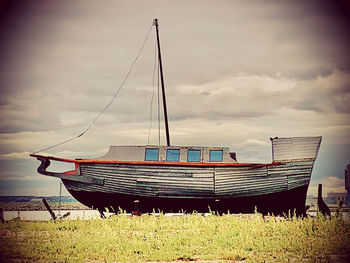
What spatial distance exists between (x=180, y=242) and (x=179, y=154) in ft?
29.1

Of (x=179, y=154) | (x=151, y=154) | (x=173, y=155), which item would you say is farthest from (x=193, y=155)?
(x=151, y=154)

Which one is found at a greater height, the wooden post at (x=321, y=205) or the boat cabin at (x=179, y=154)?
the boat cabin at (x=179, y=154)

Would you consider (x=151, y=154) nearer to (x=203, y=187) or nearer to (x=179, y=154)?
(x=179, y=154)

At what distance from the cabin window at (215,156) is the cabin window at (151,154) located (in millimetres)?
2723

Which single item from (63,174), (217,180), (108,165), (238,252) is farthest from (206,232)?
(63,174)

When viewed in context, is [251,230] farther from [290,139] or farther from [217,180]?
[290,139]

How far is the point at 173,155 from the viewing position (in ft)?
68.1

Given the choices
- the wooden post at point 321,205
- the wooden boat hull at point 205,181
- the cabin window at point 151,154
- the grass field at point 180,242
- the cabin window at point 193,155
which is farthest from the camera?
the cabin window at point 151,154

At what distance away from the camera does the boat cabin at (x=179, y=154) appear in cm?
2066

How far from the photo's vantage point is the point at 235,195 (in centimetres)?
2069

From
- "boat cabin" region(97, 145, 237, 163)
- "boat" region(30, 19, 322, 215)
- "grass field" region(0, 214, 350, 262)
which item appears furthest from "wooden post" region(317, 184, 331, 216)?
"boat cabin" region(97, 145, 237, 163)

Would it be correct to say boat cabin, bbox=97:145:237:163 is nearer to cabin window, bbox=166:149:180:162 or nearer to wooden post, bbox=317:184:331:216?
cabin window, bbox=166:149:180:162

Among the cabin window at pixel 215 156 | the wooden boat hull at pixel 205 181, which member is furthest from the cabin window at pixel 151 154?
the cabin window at pixel 215 156

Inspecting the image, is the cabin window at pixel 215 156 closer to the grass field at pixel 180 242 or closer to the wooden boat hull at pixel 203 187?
the wooden boat hull at pixel 203 187
